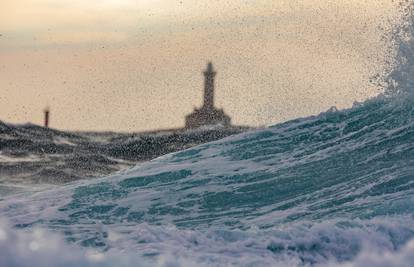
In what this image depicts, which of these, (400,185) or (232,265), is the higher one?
(400,185)

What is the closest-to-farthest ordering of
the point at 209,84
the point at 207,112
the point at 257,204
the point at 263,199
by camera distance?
the point at 257,204
the point at 263,199
the point at 207,112
the point at 209,84

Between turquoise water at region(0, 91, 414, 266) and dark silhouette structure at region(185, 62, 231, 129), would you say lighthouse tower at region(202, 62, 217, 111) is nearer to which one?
dark silhouette structure at region(185, 62, 231, 129)

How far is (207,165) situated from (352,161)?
101 inches

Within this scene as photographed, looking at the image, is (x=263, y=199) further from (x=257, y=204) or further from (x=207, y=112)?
(x=207, y=112)

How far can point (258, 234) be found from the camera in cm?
1014

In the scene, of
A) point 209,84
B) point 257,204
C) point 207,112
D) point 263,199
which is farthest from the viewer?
point 209,84

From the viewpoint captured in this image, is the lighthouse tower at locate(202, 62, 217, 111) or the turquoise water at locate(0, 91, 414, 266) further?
the lighthouse tower at locate(202, 62, 217, 111)

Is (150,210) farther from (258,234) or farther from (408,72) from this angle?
(408,72)

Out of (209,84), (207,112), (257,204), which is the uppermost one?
(209,84)

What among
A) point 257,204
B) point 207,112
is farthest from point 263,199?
point 207,112

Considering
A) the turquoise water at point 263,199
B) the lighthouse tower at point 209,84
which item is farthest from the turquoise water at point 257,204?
the lighthouse tower at point 209,84

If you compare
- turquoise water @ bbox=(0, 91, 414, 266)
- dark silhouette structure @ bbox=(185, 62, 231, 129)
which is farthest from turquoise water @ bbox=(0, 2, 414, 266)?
dark silhouette structure @ bbox=(185, 62, 231, 129)

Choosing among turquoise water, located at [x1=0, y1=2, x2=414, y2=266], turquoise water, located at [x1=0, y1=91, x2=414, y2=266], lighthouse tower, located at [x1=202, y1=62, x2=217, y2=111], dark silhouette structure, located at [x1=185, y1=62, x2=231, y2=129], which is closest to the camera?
turquoise water, located at [x1=0, y1=2, x2=414, y2=266]

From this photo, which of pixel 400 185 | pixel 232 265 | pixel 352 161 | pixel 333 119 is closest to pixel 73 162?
pixel 333 119
